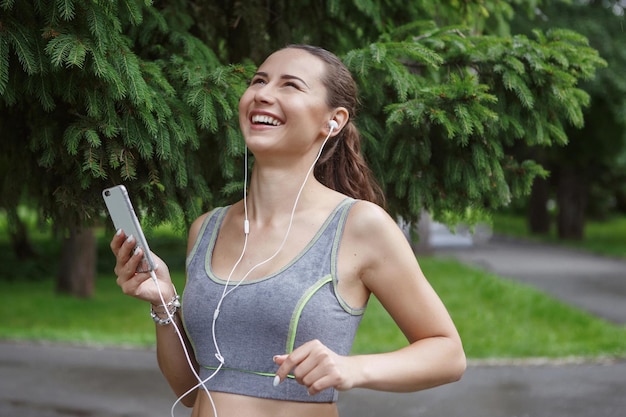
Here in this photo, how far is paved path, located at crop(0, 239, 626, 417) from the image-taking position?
288 inches

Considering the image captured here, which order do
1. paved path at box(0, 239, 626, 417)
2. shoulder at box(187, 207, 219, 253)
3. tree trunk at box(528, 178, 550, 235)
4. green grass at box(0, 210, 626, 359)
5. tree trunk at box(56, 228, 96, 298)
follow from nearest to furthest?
shoulder at box(187, 207, 219, 253), paved path at box(0, 239, 626, 417), green grass at box(0, 210, 626, 359), tree trunk at box(56, 228, 96, 298), tree trunk at box(528, 178, 550, 235)

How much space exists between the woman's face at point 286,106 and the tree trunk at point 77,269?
43.5 feet

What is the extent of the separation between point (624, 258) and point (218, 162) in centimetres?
1955

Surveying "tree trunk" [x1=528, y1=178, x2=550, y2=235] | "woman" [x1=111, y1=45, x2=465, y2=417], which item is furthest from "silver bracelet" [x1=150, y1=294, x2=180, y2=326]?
"tree trunk" [x1=528, y1=178, x2=550, y2=235]

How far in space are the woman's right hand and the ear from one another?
1.99ft

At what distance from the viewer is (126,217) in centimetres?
243

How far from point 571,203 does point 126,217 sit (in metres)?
27.5

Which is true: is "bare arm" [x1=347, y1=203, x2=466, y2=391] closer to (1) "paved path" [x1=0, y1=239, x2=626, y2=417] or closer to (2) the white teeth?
(2) the white teeth

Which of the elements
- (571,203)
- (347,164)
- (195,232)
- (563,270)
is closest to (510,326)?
(563,270)

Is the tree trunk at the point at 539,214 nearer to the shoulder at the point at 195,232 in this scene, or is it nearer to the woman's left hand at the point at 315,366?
Answer: the shoulder at the point at 195,232

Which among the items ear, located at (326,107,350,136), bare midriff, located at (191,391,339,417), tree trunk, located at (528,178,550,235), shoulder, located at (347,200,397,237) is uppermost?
ear, located at (326,107,350,136)

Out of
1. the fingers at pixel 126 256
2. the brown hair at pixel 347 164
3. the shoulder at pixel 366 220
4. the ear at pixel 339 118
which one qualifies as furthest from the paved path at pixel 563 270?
the fingers at pixel 126 256

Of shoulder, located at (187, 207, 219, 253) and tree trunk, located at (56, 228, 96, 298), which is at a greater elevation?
shoulder, located at (187, 207, 219, 253)

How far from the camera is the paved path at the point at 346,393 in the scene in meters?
7.31
